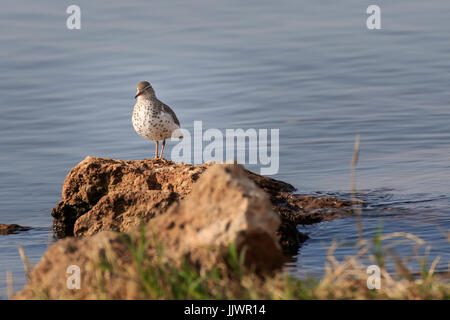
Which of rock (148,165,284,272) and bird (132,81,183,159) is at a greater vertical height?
bird (132,81,183,159)

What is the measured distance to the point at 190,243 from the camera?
195 inches

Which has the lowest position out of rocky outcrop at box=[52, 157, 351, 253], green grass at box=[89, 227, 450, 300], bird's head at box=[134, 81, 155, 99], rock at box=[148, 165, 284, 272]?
green grass at box=[89, 227, 450, 300]

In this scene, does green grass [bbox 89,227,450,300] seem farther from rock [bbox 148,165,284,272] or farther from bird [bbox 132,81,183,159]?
bird [bbox 132,81,183,159]

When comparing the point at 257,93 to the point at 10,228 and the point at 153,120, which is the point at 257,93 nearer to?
the point at 153,120

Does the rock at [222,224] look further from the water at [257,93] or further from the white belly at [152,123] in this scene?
the white belly at [152,123]

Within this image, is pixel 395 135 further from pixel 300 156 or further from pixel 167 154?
pixel 167 154

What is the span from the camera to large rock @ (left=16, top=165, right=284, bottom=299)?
4777mm

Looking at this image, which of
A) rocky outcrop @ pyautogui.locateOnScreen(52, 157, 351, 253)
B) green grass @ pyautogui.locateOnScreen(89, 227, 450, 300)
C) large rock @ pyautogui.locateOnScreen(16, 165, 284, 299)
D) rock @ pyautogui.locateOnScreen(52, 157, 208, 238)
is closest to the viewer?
green grass @ pyautogui.locateOnScreen(89, 227, 450, 300)

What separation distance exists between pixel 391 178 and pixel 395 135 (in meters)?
2.56

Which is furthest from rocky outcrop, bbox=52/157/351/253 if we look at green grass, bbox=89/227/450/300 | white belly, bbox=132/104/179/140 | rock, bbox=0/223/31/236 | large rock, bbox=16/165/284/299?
green grass, bbox=89/227/450/300

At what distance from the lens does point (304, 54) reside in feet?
57.9

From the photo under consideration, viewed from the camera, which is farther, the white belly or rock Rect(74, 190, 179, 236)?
the white belly

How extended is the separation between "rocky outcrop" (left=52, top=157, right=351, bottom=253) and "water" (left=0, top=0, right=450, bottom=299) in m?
0.30

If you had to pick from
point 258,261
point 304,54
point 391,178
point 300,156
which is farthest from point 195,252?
point 304,54
